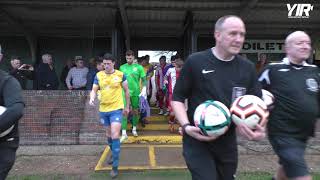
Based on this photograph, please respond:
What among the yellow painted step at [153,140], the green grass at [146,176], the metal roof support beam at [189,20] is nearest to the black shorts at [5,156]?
the green grass at [146,176]

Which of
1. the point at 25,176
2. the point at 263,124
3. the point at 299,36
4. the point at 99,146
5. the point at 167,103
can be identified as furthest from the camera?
the point at 167,103

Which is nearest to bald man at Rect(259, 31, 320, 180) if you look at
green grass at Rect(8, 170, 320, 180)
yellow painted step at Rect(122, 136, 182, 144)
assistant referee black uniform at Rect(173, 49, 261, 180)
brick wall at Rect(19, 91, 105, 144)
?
assistant referee black uniform at Rect(173, 49, 261, 180)

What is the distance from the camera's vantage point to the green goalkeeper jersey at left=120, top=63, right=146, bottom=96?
32.3 ft

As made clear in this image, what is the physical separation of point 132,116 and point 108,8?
12.1ft

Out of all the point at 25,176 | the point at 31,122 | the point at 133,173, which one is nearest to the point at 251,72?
the point at 133,173

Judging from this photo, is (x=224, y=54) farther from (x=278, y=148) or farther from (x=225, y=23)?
(x=278, y=148)

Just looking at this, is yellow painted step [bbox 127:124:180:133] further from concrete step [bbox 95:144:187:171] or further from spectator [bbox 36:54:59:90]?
spectator [bbox 36:54:59:90]

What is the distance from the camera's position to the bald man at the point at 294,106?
4.66m

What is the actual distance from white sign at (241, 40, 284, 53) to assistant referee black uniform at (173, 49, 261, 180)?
42.8ft

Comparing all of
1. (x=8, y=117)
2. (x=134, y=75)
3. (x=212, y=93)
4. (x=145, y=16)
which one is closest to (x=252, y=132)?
(x=212, y=93)

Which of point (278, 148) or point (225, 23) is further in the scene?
point (278, 148)

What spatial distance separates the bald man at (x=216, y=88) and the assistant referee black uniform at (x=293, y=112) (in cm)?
99

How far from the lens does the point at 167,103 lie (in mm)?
11797

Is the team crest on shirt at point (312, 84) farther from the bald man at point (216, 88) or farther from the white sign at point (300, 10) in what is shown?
the white sign at point (300, 10)
